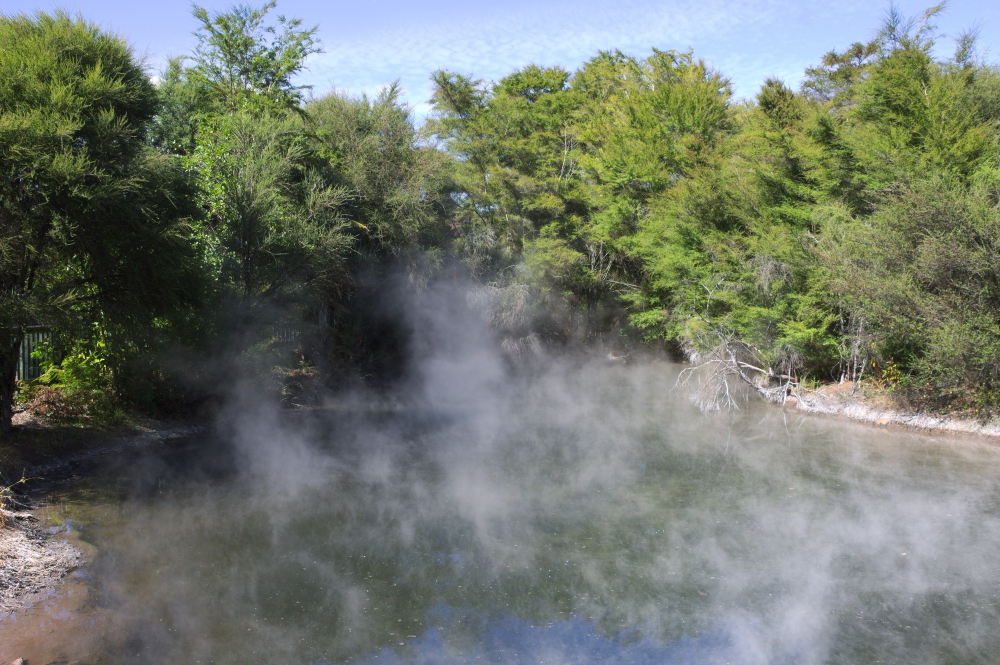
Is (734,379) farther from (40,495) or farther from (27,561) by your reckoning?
(27,561)

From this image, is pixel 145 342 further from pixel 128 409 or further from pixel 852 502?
pixel 852 502

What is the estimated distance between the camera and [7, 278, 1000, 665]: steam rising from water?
7.23m

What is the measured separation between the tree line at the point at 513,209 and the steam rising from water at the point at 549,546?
299 cm

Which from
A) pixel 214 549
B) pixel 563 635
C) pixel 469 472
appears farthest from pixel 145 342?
pixel 563 635

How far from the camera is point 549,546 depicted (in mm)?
9633

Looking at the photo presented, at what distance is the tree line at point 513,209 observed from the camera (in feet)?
38.8

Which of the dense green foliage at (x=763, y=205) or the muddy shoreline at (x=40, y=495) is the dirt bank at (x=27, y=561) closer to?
the muddy shoreline at (x=40, y=495)

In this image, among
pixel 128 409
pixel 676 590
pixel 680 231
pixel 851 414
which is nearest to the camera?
pixel 676 590

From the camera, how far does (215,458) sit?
45.7 feet

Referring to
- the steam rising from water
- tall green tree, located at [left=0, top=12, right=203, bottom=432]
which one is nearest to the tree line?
tall green tree, located at [left=0, top=12, right=203, bottom=432]

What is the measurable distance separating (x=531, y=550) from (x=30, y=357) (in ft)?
38.2

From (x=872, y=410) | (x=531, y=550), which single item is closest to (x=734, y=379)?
(x=872, y=410)

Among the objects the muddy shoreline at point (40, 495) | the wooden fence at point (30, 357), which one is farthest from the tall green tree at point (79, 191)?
the wooden fence at point (30, 357)

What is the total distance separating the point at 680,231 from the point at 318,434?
14.5m
